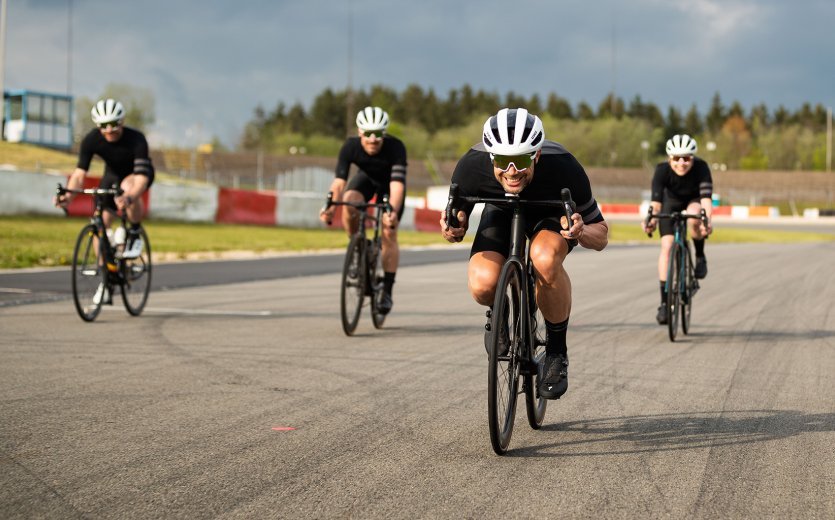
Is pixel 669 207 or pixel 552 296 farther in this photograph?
pixel 669 207

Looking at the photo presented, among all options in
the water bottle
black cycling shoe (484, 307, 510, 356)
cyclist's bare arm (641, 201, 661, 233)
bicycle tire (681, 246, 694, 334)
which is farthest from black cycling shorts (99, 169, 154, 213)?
black cycling shoe (484, 307, 510, 356)

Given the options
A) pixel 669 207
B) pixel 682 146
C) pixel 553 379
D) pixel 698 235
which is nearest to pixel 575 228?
pixel 553 379

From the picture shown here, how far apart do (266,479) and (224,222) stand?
27.0 m

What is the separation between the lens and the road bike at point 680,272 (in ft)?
33.4

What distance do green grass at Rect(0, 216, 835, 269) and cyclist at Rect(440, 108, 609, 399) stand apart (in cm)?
1331

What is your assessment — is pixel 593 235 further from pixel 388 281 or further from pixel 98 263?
pixel 98 263

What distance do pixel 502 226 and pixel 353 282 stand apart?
4332mm

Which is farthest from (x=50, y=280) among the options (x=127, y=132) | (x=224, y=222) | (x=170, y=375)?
(x=224, y=222)

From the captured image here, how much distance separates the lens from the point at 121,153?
10719 mm

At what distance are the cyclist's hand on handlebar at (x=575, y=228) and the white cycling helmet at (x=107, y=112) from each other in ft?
20.7

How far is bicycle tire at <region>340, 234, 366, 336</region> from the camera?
9711mm

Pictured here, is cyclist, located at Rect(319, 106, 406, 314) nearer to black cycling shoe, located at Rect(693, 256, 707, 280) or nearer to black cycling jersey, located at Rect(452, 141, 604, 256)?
black cycling shoe, located at Rect(693, 256, 707, 280)

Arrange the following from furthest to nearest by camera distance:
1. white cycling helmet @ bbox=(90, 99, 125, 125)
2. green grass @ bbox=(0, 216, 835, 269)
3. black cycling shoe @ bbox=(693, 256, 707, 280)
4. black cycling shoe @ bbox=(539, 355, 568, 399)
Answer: green grass @ bbox=(0, 216, 835, 269) < black cycling shoe @ bbox=(693, 256, 707, 280) < white cycling helmet @ bbox=(90, 99, 125, 125) < black cycling shoe @ bbox=(539, 355, 568, 399)

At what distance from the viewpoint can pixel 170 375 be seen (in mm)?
7328
